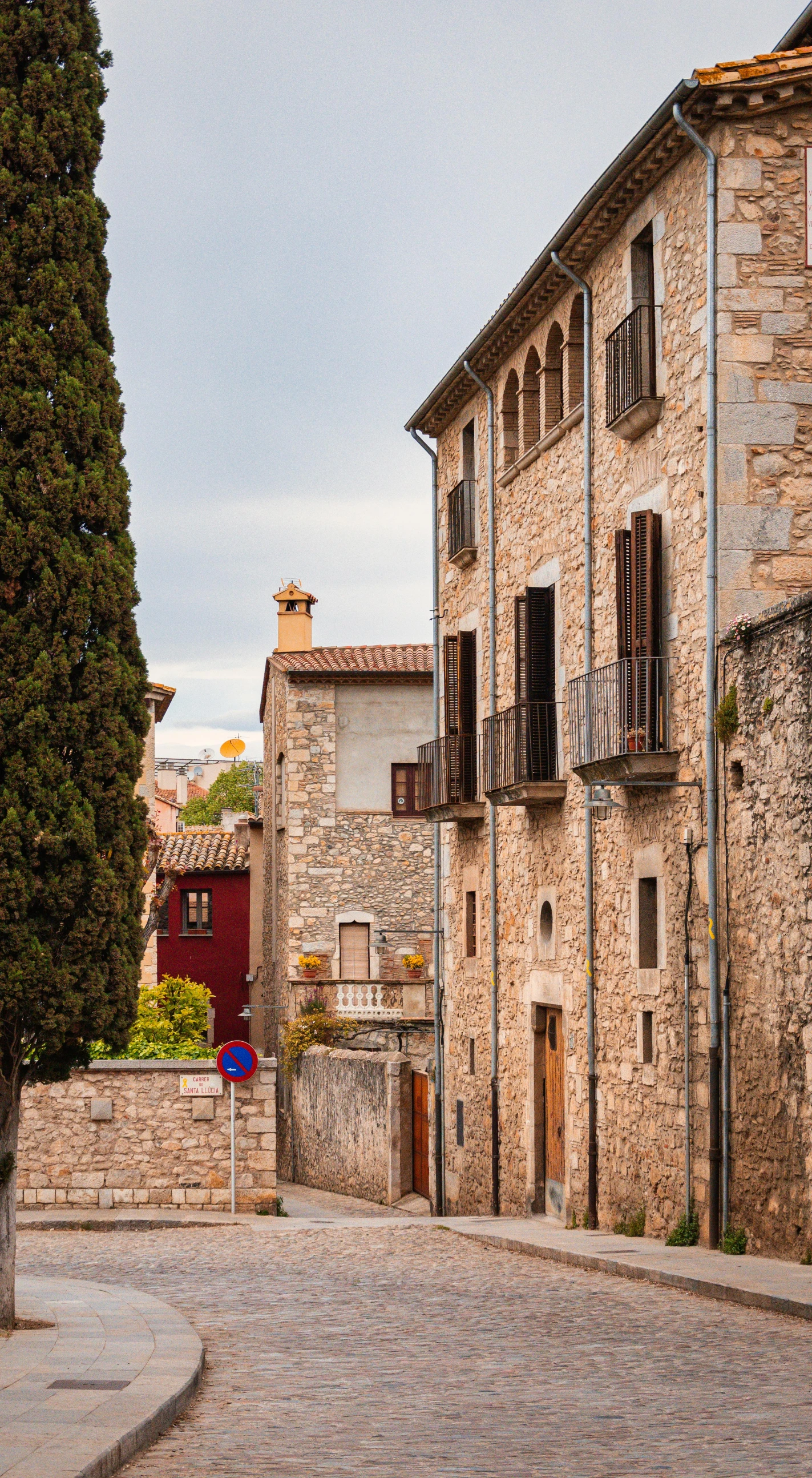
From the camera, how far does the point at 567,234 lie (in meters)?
16.7

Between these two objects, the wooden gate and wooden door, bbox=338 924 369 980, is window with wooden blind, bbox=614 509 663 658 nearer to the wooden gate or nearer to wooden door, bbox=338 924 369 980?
the wooden gate

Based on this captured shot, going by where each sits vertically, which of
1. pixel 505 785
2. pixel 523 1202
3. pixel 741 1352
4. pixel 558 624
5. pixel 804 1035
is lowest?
pixel 523 1202

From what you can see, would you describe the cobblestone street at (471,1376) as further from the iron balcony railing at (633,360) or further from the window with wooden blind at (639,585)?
the iron balcony railing at (633,360)

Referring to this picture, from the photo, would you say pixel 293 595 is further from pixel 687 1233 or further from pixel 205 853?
pixel 687 1233

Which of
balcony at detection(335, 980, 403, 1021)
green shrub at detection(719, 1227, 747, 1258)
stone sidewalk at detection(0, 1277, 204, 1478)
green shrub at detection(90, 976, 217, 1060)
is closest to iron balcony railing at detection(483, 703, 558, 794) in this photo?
green shrub at detection(719, 1227, 747, 1258)

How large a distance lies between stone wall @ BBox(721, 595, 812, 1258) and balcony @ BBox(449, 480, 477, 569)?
29.8 feet

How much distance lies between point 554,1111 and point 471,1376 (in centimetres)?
1070

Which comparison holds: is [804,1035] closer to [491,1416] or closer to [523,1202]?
[491,1416]

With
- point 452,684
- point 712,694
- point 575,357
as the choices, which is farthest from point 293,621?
point 712,694

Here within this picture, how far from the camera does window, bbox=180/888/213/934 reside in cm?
4547

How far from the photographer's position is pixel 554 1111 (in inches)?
733

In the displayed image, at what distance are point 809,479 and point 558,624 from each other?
488cm

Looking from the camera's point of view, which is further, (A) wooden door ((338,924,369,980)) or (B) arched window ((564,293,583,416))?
(A) wooden door ((338,924,369,980))

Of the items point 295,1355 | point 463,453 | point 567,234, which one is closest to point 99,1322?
→ point 295,1355
